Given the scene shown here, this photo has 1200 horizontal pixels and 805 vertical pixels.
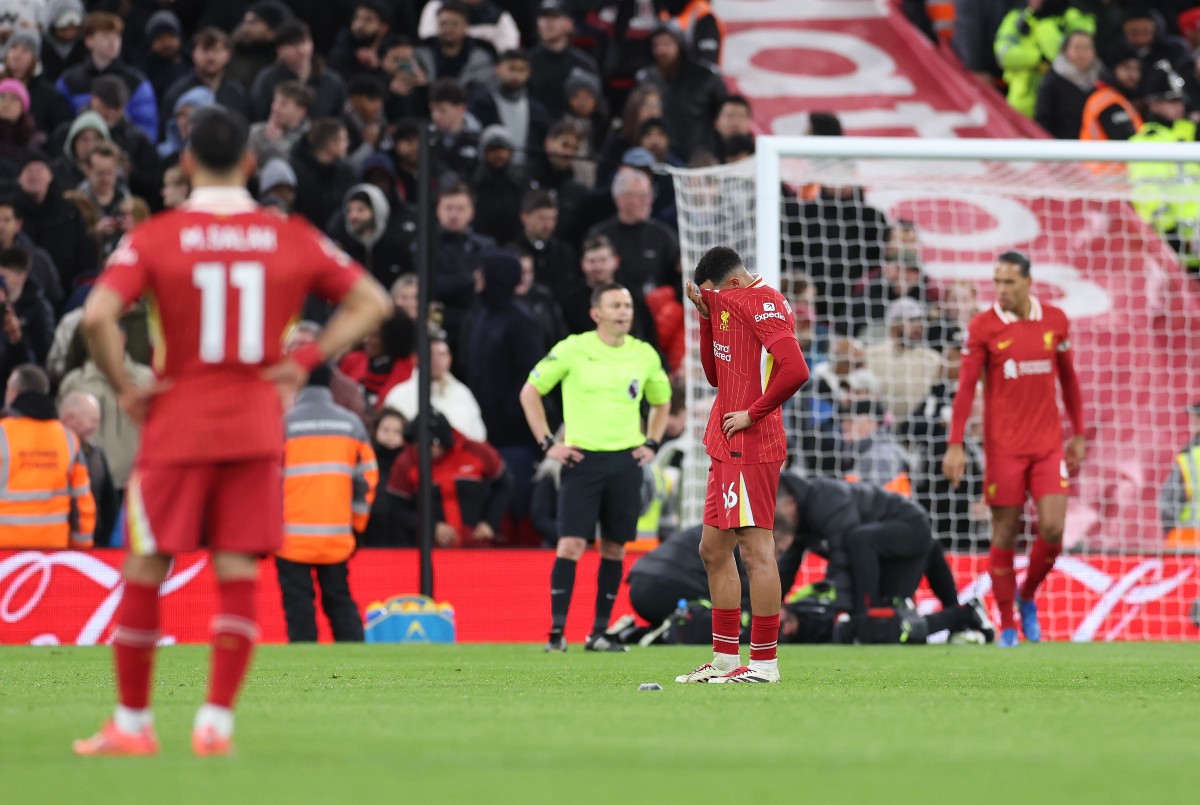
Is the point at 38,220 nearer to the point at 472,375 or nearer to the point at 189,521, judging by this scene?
the point at 472,375

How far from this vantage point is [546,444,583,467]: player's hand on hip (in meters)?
13.1

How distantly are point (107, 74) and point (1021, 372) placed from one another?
363 inches

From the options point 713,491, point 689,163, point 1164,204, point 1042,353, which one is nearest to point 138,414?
point 713,491

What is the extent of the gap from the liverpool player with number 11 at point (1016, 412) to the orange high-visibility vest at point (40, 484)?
6376 millimetres

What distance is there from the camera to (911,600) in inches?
575

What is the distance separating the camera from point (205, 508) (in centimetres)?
612

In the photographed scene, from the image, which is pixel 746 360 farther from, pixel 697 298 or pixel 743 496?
pixel 743 496

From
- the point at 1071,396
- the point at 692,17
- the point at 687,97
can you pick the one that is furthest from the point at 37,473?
the point at 692,17

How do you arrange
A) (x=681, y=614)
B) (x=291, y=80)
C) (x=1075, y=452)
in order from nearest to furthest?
(x=1075, y=452) < (x=681, y=614) < (x=291, y=80)

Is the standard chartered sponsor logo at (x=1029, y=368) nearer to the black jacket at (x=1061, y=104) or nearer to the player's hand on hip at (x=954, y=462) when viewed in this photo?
the player's hand on hip at (x=954, y=462)

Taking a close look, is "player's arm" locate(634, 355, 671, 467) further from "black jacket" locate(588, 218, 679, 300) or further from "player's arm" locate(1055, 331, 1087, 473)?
"black jacket" locate(588, 218, 679, 300)

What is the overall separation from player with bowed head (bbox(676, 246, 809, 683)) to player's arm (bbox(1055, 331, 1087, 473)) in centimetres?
459

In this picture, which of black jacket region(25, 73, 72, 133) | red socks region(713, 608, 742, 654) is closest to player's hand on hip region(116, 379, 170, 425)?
red socks region(713, 608, 742, 654)

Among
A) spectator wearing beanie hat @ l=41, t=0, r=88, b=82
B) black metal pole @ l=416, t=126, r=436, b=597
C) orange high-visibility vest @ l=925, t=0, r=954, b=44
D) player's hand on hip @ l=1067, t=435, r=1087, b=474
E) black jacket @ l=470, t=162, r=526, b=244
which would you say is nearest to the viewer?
player's hand on hip @ l=1067, t=435, r=1087, b=474
